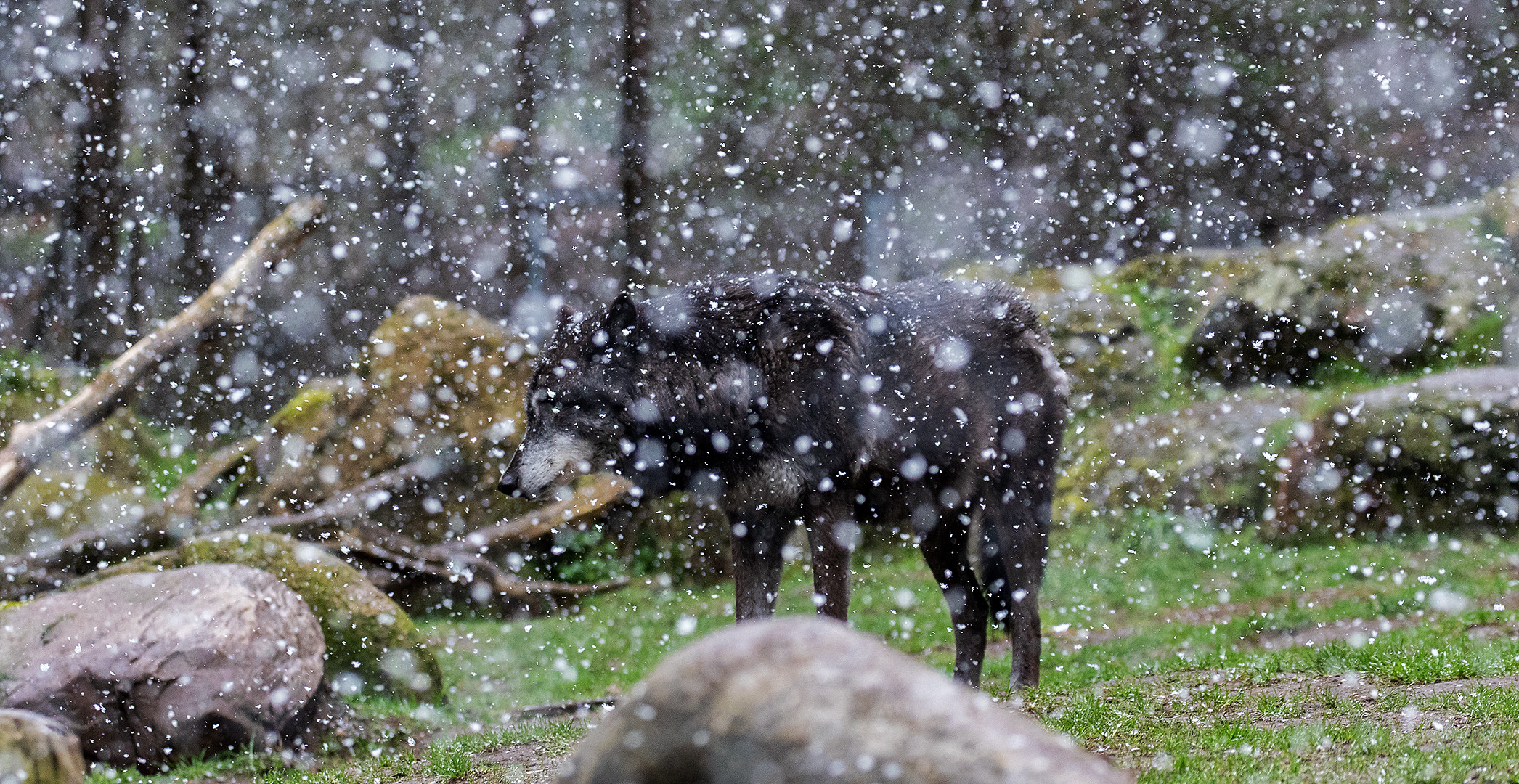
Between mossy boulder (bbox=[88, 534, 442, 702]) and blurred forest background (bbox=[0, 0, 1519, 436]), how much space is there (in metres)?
8.72

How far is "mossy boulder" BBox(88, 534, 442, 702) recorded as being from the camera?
6910 millimetres

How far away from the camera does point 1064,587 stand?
10.2 meters

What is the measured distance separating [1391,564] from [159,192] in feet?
52.8

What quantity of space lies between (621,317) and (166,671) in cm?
286

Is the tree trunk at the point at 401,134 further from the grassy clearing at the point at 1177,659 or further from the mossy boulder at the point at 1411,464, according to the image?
the mossy boulder at the point at 1411,464

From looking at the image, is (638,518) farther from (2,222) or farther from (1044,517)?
(2,222)

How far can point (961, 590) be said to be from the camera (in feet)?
19.0

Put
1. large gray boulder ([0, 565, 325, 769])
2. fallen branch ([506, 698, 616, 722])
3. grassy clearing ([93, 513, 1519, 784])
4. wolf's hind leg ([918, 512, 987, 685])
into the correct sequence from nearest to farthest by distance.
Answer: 1. grassy clearing ([93, 513, 1519, 784])
2. large gray boulder ([0, 565, 325, 769])
3. wolf's hind leg ([918, 512, 987, 685])
4. fallen branch ([506, 698, 616, 722])

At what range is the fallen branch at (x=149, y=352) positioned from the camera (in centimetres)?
Answer: 736

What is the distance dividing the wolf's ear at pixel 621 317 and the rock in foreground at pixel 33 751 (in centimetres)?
253

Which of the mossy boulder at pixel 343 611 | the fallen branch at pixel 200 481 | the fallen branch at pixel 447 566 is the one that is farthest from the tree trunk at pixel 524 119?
the mossy boulder at pixel 343 611

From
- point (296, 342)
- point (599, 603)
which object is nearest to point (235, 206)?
point (296, 342)

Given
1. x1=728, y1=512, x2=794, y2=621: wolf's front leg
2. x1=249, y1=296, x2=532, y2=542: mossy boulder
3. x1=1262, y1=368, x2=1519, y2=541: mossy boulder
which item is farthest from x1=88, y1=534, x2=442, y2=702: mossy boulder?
x1=1262, y1=368, x2=1519, y2=541: mossy boulder

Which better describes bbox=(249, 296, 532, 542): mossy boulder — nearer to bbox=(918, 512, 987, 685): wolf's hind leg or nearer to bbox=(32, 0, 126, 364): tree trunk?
bbox=(32, 0, 126, 364): tree trunk
